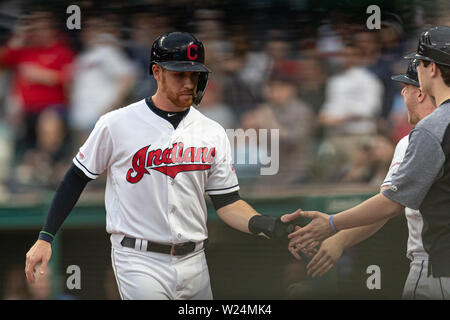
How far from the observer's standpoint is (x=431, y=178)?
2654 millimetres

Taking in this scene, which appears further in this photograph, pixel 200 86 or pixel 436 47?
pixel 200 86

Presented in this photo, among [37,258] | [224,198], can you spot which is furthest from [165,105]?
[37,258]

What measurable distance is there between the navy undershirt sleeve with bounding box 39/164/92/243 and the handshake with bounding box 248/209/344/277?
0.78m

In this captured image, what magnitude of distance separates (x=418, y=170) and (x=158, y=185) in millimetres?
1078

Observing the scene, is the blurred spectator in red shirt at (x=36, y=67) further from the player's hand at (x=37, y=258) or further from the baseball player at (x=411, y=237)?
the baseball player at (x=411, y=237)

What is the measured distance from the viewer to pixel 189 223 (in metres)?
3.12

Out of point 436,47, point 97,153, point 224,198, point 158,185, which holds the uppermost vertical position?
point 436,47

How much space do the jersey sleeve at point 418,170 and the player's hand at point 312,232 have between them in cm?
72

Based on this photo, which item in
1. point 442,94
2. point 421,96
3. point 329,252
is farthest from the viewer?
point 329,252

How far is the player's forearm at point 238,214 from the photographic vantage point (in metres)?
3.26

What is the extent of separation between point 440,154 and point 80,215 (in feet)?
8.17

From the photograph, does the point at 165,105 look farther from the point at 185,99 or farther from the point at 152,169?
the point at 152,169

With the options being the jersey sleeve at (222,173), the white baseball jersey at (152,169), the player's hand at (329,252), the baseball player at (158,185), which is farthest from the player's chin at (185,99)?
the player's hand at (329,252)

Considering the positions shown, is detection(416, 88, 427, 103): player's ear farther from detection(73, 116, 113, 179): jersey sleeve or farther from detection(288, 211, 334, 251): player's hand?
detection(73, 116, 113, 179): jersey sleeve
